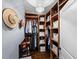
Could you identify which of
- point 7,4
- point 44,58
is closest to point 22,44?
point 7,4

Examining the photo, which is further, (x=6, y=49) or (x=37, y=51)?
(x=37, y=51)

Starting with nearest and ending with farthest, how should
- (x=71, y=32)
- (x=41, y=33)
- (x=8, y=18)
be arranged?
(x=71, y=32) < (x=8, y=18) < (x=41, y=33)

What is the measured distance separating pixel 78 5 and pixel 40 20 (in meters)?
4.20

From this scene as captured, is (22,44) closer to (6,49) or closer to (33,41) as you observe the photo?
(6,49)

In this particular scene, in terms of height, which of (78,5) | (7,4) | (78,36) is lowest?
(78,36)

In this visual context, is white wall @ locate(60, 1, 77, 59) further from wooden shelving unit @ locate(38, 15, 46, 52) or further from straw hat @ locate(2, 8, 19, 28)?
wooden shelving unit @ locate(38, 15, 46, 52)

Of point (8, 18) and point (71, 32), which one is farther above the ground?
point (8, 18)

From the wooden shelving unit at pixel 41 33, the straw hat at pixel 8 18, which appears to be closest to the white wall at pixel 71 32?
the straw hat at pixel 8 18

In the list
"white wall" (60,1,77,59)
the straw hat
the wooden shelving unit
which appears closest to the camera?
"white wall" (60,1,77,59)

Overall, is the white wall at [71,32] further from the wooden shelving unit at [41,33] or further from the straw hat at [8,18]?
the wooden shelving unit at [41,33]

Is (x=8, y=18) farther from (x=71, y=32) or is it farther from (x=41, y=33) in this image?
(x=41, y=33)

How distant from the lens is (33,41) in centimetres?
505

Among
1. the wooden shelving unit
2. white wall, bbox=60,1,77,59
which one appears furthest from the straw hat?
the wooden shelving unit

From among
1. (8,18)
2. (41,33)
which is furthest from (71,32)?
(41,33)
